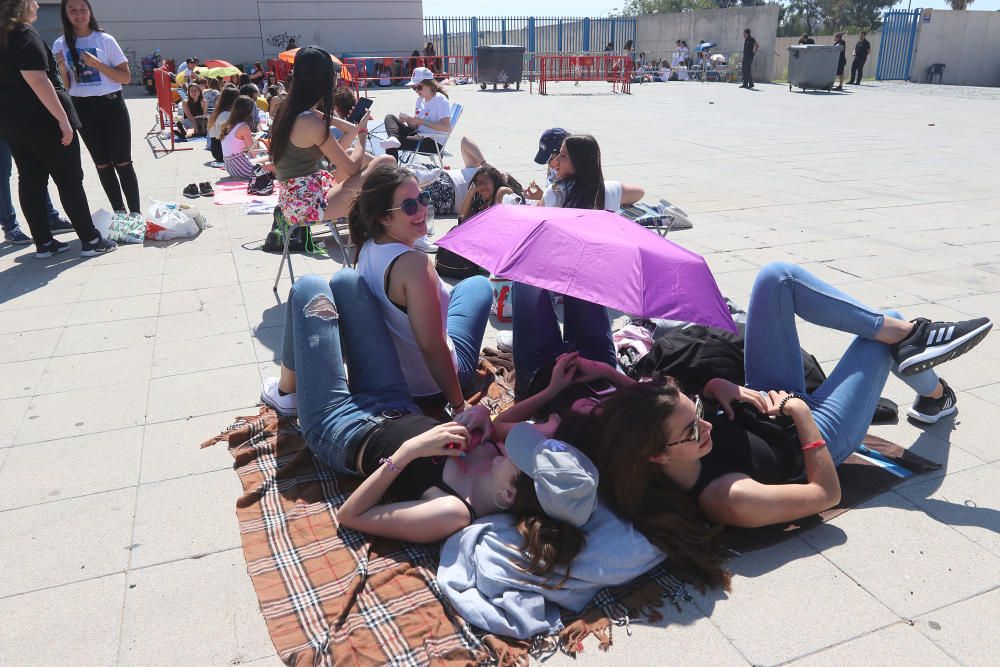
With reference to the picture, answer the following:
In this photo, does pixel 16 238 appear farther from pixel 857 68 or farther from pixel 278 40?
pixel 857 68

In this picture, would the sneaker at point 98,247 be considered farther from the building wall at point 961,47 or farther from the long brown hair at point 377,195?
the building wall at point 961,47

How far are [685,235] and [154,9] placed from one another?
27006 millimetres

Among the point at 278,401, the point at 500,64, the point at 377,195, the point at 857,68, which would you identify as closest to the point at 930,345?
the point at 377,195

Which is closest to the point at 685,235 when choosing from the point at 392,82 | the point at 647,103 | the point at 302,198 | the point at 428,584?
the point at 302,198

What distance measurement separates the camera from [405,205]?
3014mm

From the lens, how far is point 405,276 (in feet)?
9.64

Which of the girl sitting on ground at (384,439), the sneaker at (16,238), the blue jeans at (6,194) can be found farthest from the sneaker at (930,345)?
the sneaker at (16,238)

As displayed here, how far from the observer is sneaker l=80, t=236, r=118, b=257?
6.24 m

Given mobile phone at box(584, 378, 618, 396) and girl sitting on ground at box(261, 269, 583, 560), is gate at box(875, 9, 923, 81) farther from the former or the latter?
girl sitting on ground at box(261, 269, 583, 560)

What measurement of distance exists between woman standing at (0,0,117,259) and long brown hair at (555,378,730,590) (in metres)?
5.25

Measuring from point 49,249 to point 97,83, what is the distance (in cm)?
148

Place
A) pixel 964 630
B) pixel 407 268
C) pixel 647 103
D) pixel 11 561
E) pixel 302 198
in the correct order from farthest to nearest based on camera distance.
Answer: pixel 647 103 < pixel 302 198 < pixel 407 268 < pixel 11 561 < pixel 964 630

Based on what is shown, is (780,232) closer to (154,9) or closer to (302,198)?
(302,198)

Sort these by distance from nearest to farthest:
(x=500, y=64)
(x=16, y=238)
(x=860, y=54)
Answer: (x=16, y=238)
(x=860, y=54)
(x=500, y=64)
